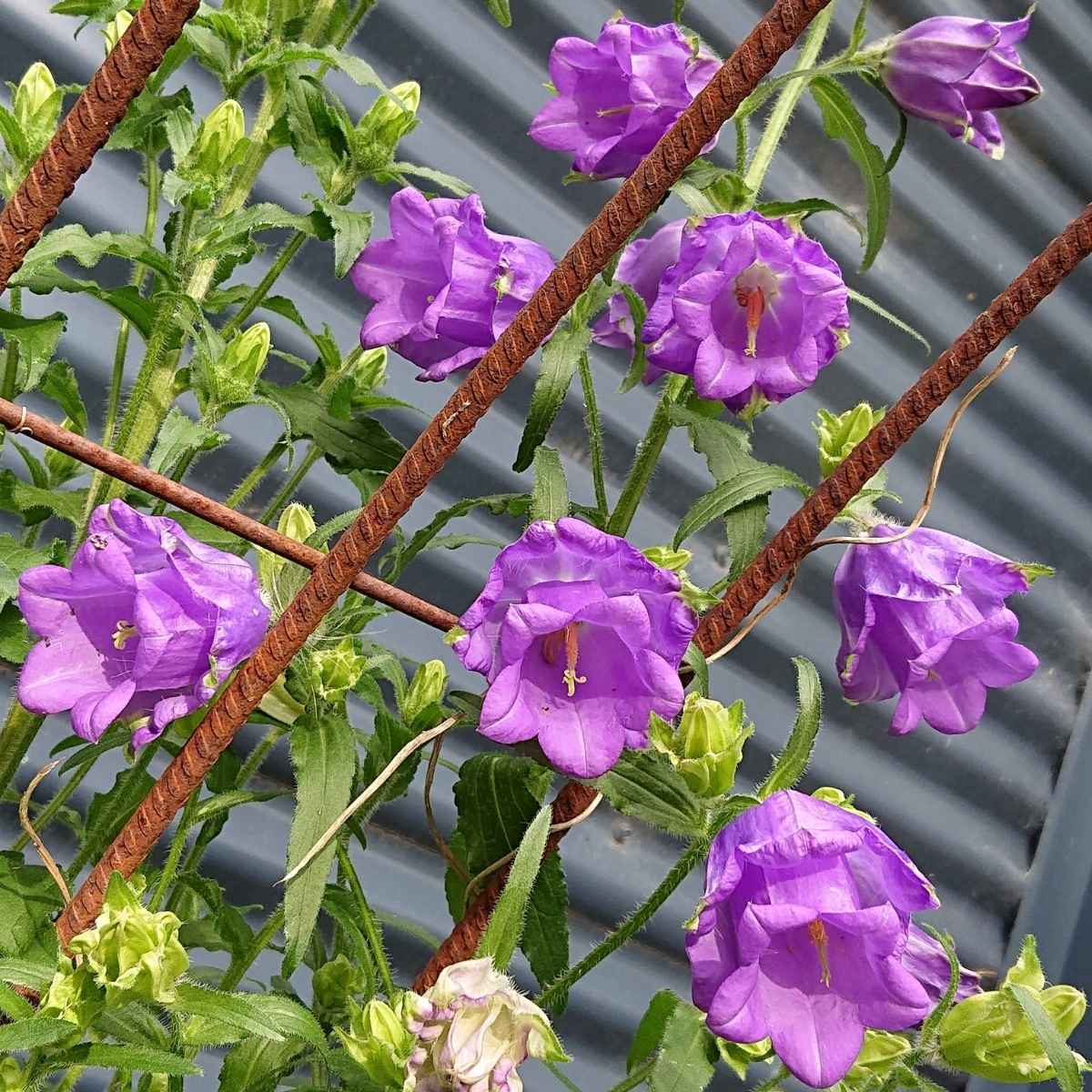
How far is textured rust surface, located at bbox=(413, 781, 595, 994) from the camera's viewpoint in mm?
756

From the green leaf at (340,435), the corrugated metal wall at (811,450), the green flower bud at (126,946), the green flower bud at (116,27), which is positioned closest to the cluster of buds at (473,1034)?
the green flower bud at (126,946)

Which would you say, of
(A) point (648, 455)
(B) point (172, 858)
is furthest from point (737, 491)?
(B) point (172, 858)

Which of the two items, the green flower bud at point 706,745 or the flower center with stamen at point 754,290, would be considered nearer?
the green flower bud at point 706,745

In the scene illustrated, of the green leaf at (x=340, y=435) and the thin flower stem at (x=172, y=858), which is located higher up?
the green leaf at (x=340, y=435)

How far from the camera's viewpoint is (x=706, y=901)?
2.45 feet

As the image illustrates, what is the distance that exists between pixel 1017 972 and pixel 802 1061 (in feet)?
0.58

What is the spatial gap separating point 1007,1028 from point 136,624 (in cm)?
59

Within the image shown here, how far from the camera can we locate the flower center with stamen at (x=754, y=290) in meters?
0.89

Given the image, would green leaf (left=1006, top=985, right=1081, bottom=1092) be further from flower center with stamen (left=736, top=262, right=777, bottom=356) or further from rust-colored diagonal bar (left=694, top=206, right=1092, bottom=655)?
flower center with stamen (left=736, top=262, right=777, bottom=356)

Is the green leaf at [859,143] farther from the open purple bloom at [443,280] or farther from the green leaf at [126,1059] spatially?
the green leaf at [126,1059]

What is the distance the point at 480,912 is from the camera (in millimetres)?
766

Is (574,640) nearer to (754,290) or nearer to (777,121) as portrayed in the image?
(754,290)

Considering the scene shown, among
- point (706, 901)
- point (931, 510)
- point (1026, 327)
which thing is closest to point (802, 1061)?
point (706, 901)

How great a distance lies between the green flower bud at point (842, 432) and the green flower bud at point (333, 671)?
40cm
